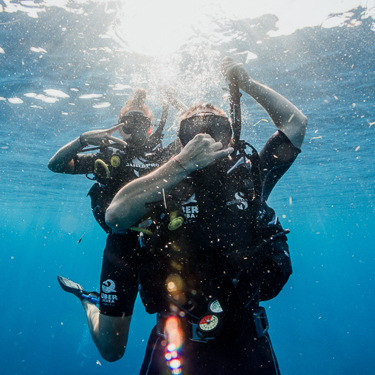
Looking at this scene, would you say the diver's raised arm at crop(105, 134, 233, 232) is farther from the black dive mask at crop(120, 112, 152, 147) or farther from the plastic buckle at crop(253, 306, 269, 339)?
the black dive mask at crop(120, 112, 152, 147)

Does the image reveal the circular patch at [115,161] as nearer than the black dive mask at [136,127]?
Yes

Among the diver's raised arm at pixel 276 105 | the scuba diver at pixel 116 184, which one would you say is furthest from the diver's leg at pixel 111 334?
the diver's raised arm at pixel 276 105

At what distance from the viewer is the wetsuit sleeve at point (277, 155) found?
2.87 m

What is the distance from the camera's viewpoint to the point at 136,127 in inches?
182

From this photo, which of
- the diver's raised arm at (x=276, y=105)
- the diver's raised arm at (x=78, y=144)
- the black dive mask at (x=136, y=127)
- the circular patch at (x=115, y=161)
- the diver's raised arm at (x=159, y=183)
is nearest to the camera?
the diver's raised arm at (x=159, y=183)

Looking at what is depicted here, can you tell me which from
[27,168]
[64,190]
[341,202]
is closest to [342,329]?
[341,202]

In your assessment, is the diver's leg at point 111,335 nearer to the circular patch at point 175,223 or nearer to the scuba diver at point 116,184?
the scuba diver at point 116,184

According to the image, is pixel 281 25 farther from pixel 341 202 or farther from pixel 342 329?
pixel 342 329

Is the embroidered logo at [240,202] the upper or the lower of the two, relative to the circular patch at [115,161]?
upper

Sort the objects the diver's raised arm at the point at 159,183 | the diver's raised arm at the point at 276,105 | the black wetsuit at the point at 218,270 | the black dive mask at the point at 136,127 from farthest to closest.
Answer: the black dive mask at the point at 136,127
the diver's raised arm at the point at 276,105
the black wetsuit at the point at 218,270
the diver's raised arm at the point at 159,183

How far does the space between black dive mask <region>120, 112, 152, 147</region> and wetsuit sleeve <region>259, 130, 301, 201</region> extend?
2.43m

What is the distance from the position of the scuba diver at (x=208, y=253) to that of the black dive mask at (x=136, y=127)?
2.10 m

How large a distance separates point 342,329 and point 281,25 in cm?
6841

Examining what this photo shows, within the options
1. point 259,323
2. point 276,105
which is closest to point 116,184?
point 276,105
